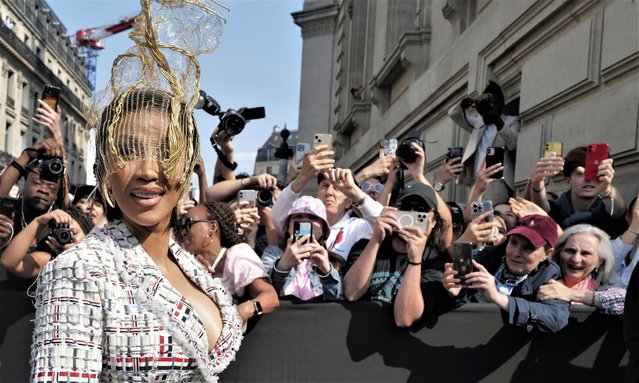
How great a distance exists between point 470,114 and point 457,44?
152 inches

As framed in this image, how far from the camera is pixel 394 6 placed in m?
15.7

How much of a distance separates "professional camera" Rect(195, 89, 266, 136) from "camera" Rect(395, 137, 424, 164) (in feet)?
3.50

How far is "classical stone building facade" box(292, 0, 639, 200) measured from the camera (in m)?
5.52

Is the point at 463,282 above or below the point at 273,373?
above

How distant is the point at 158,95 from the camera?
68.7 inches

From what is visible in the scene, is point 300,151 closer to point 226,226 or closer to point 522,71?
point 226,226

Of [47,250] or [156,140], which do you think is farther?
[47,250]

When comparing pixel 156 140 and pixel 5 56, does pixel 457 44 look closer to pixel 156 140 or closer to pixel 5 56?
pixel 156 140

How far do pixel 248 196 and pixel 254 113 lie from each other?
0.63 meters

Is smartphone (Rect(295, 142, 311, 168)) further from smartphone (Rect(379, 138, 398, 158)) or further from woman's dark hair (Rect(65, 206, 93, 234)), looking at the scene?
woman's dark hair (Rect(65, 206, 93, 234))

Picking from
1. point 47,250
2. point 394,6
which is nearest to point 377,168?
point 47,250

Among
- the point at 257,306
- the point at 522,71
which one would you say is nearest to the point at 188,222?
the point at 257,306

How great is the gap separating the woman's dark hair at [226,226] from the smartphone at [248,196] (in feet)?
2.19

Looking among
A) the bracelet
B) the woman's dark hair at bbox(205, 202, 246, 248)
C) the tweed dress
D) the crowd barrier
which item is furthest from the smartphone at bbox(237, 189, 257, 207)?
the tweed dress
